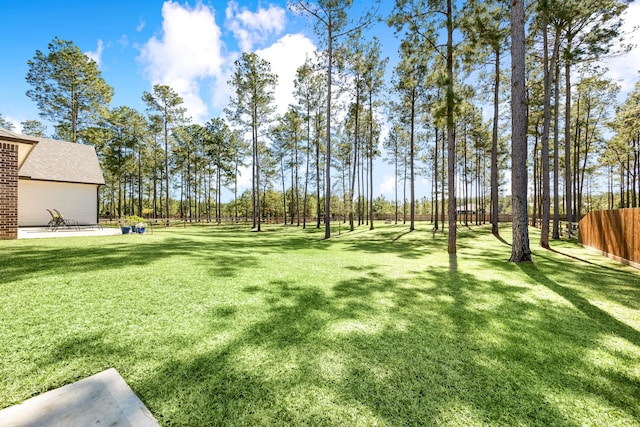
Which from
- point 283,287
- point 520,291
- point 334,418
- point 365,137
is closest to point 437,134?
point 365,137

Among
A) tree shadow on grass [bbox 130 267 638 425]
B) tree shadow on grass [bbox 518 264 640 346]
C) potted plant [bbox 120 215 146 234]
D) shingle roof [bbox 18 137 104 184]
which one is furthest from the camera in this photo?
shingle roof [bbox 18 137 104 184]

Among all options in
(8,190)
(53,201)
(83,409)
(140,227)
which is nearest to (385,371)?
(83,409)

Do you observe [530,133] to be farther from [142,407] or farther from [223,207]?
[223,207]

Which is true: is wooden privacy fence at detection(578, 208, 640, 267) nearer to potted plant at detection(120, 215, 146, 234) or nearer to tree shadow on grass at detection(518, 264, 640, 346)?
tree shadow on grass at detection(518, 264, 640, 346)

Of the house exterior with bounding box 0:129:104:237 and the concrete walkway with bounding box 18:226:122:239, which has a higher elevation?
the house exterior with bounding box 0:129:104:237

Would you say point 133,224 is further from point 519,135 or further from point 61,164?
point 519,135

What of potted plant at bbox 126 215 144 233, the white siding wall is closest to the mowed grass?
potted plant at bbox 126 215 144 233

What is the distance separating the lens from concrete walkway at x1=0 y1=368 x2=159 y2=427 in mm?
1580

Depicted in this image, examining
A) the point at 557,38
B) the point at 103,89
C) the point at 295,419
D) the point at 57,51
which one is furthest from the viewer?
the point at 103,89

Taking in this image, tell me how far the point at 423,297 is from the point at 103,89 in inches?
1265

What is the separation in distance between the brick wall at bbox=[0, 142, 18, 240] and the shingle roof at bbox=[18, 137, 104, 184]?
427 inches

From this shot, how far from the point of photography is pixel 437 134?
21.9m

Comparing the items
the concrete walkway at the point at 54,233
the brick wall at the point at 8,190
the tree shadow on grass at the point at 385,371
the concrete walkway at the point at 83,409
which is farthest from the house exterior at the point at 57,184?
the tree shadow on grass at the point at 385,371

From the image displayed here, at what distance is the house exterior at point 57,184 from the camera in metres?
17.2
